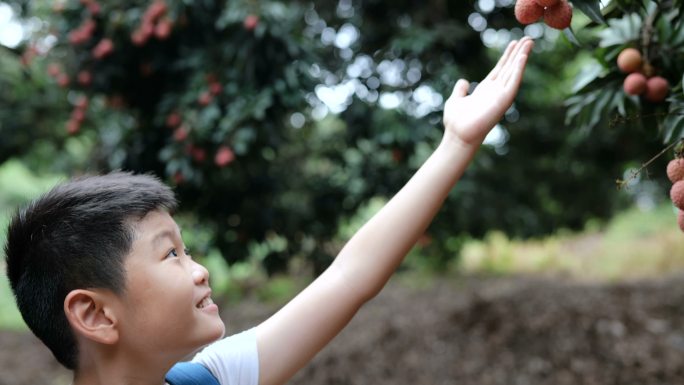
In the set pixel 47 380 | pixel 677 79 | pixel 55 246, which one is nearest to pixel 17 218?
pixel 55 246

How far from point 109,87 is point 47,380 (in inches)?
121

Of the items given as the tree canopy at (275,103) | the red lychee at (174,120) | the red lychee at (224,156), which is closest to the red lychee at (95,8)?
the tree canopy at (275,103)

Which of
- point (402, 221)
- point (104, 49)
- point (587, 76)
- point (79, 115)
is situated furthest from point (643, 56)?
point (79, 115)

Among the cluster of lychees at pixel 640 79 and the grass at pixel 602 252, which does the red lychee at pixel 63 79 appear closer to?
the cluster of lychees at pixel 640 79

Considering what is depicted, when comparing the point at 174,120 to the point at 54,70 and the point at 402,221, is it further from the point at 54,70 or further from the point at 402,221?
the point at 402,221

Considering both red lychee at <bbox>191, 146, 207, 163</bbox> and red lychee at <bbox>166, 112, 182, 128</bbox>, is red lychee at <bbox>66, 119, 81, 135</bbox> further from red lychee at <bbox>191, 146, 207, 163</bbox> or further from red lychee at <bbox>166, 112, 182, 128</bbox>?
red lychee at <bbox>191, 146, 207, 163</bbox>

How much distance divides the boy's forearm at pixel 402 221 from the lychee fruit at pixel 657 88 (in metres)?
0.57

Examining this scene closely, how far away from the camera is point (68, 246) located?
117cm

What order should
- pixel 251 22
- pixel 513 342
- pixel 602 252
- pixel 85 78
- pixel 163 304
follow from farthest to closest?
pixel 602 252 < pixel 513 342 < pixel 85 78 < pixel 251 22 < pixel 163 304

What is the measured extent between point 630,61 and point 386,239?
2.48 ft

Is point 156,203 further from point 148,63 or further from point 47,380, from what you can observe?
point 47,380

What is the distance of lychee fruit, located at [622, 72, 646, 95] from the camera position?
1529mm

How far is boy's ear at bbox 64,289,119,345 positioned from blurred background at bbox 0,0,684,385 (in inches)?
47.3

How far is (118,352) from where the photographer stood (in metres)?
Result: 1.17
